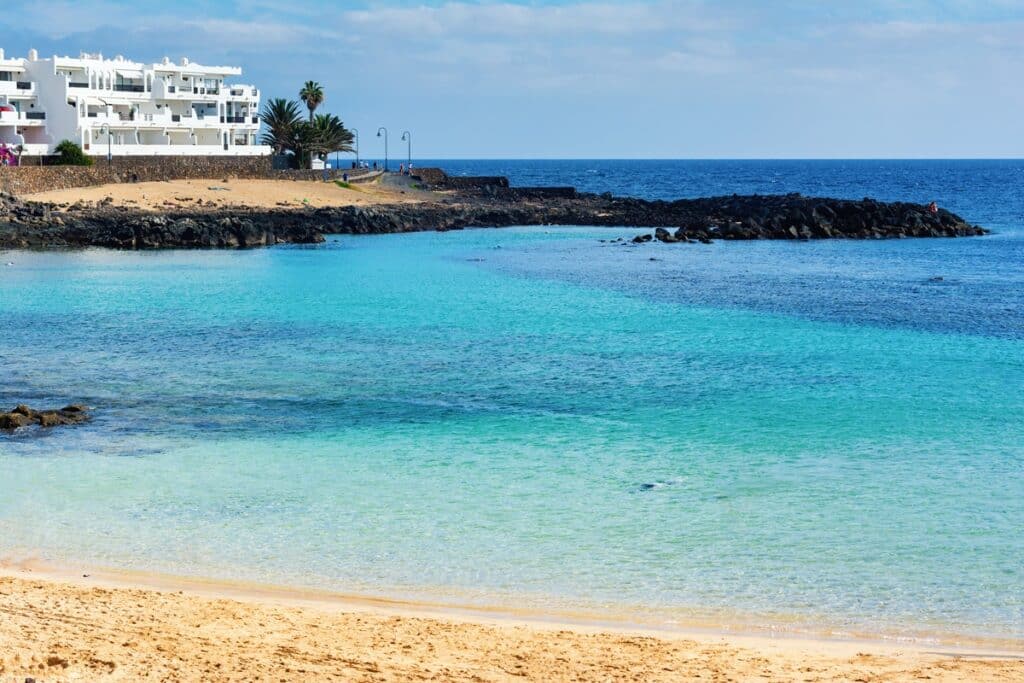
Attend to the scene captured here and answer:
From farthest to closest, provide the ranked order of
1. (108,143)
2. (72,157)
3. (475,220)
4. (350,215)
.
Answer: (108,143) < (475,220) < (72,157) < (350,215)

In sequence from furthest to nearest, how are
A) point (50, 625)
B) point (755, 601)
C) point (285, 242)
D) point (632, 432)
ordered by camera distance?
point (285, 242) → point (632, 432) → point (755, 601) → point (50, 625)

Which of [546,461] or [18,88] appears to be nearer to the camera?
[546,461]

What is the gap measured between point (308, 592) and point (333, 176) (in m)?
89.1

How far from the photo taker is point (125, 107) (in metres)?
98.1

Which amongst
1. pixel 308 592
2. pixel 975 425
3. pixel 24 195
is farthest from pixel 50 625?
pixel 24 195

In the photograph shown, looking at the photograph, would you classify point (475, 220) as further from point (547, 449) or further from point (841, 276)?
point (547, 449)

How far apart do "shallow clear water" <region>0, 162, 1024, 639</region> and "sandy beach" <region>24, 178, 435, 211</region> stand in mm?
30760

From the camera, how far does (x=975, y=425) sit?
2400 centimetres

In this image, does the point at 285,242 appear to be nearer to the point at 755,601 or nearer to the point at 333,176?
the point at 333,176

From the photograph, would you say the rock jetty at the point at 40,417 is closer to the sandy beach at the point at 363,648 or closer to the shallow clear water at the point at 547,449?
the shallow clear water at the point at 547,449

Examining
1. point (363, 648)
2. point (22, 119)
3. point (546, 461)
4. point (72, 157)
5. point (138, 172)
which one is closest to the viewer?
point (363, 648)

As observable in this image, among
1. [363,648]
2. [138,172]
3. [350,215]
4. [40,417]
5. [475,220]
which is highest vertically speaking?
[138,172]

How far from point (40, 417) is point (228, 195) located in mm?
62362

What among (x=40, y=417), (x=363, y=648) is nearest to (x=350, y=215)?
(x=40, y=417)
